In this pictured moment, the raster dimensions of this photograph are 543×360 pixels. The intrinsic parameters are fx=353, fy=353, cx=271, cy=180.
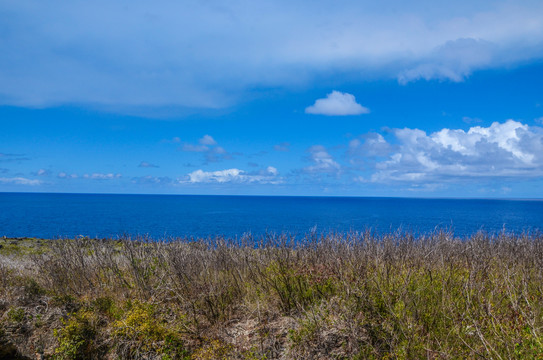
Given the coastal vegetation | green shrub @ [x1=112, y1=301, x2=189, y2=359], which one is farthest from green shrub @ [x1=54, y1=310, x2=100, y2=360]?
green shrub @ [x1=112, y1=301, x2=189, y2=359]

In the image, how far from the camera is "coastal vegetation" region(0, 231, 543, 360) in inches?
270

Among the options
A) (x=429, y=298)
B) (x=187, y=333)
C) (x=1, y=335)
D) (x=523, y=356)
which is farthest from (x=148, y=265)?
(x=523, y=356)

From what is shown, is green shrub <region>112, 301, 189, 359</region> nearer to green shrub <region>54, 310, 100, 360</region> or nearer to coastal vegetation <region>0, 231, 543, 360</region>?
coastal vegetation <region>0, 231, 543, 360</region>

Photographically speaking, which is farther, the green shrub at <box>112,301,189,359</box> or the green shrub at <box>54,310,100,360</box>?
the green shrub at <box>112,301,189,359</box>

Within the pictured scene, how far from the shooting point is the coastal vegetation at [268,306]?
270 inches

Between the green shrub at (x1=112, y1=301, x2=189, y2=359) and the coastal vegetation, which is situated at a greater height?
the coastal vegetation

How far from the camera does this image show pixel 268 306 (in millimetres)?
8938

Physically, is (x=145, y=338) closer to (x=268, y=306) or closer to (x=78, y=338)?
(x=78, y=338)

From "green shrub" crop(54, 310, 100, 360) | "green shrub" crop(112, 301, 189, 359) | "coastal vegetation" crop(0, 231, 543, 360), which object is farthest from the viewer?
"green shrub" crop(112, 301, 189, 359)

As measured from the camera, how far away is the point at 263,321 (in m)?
8.52

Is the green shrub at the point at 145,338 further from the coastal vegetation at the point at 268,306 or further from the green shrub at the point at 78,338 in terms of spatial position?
the green shrub at the point at 78,338

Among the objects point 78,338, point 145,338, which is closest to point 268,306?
point 145,338

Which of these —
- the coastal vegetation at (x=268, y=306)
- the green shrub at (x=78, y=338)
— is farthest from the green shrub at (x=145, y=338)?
the green shrub at (x=78, y=338)

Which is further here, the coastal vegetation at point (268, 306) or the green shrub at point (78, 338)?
the green shrub at point (78, 338)
